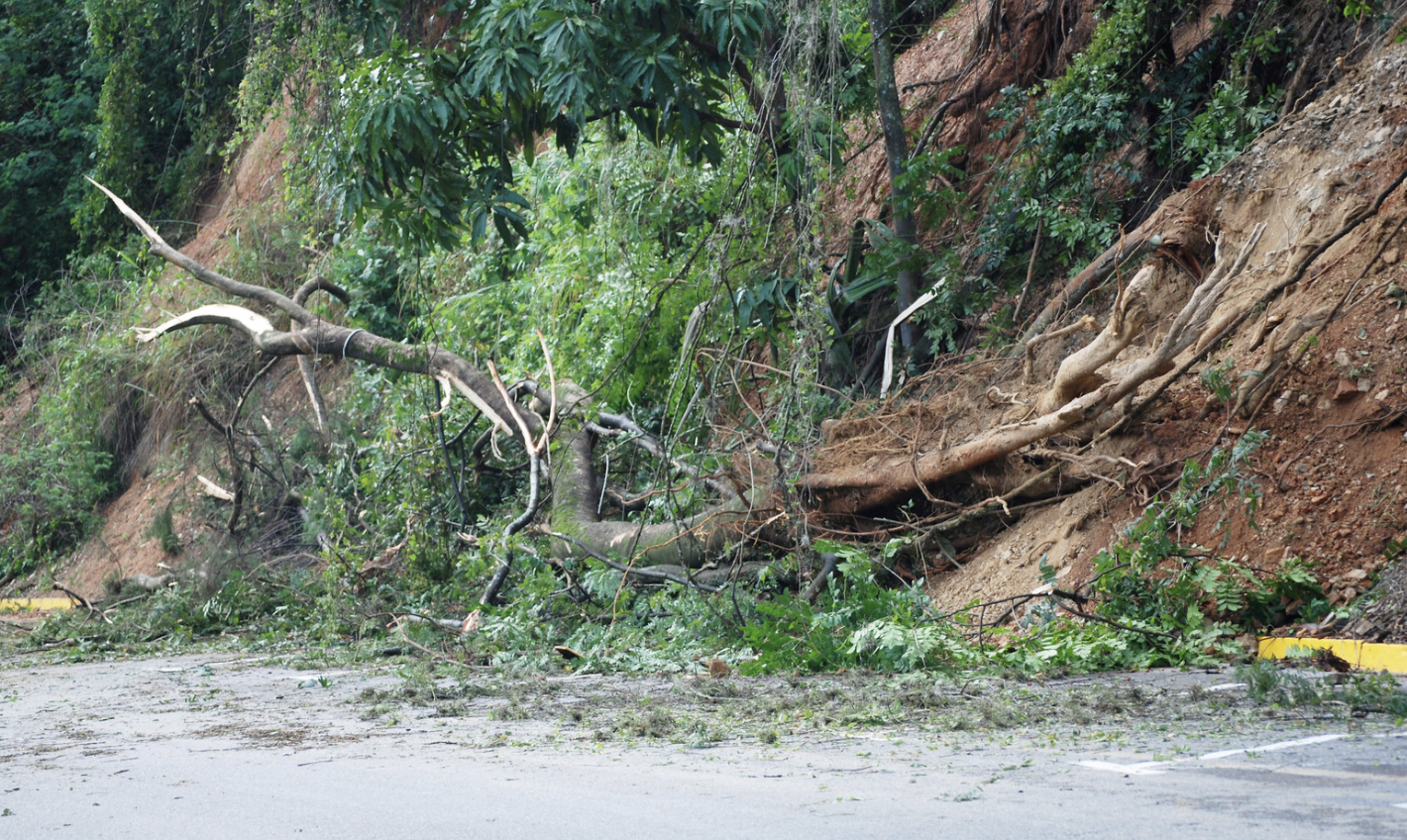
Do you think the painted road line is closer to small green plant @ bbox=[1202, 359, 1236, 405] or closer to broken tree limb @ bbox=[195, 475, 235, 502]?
small green plant @ bbox=[1202, 359, 1236, 405]

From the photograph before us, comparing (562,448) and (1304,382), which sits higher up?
(1304,382)

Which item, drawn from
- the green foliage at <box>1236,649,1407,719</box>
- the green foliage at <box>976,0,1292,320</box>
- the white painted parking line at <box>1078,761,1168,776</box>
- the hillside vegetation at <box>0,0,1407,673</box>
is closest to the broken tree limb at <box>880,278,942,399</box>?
the hillside vegetation at <box>0,0,1407,673</box>

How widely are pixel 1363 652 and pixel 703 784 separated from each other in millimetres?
3473

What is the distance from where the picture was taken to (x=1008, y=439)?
7168 millimetres

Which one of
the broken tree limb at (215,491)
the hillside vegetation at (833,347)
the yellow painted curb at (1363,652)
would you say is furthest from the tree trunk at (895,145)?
the broken tree limb at (215,491)

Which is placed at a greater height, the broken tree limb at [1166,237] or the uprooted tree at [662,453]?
the broken tree limb at [1166,237]

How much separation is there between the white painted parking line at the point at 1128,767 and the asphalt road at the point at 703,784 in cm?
1

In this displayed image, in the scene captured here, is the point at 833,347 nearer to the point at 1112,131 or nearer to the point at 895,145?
the point at 895,145

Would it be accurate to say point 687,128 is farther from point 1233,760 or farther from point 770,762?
point 1233,760

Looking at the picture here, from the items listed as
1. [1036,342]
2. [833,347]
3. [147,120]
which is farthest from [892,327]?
[147,120]

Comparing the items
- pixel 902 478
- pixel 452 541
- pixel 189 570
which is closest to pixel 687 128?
pixel 902 478

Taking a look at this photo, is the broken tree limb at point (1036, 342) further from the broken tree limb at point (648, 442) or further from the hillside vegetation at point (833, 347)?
the broken tree limb at point (648, 442)

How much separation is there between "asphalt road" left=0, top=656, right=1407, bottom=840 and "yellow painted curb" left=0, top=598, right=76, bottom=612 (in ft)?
31.9

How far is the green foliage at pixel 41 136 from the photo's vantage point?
20672mm
